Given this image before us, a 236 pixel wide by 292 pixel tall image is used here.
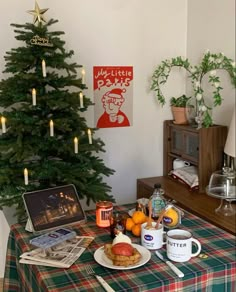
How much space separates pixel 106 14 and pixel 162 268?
199cm

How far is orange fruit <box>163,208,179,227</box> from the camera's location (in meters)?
1.78

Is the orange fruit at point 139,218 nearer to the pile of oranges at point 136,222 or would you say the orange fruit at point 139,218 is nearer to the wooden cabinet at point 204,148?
the pile of oranges at point 136,222

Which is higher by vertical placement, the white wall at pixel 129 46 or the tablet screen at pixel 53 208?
the white wall at pixel 129 46

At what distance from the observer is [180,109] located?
2.93m

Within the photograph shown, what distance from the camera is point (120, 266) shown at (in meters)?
1.42

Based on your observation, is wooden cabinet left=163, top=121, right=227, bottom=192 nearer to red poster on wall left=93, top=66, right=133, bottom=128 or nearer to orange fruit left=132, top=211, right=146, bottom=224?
red poster on wall left=93, top=66, right=133, bottom=128

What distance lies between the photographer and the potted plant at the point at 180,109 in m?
2.93

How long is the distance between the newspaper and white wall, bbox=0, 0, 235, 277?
1.33 m

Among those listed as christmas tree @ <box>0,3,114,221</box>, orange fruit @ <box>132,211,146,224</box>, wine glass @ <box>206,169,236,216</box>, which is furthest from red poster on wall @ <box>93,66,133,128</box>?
orange fruit @ <box>132,211,146,224</box>

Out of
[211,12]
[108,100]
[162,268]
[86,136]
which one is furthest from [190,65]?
[162,268]

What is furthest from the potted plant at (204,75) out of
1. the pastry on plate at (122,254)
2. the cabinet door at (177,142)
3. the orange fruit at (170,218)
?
the pastry on plate at (122,254)

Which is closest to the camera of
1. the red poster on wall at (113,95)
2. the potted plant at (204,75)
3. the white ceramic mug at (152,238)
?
the white ceramic mug at (152,238)

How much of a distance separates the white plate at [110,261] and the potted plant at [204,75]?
1.30m

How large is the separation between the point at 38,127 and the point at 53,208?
0.52 meters
